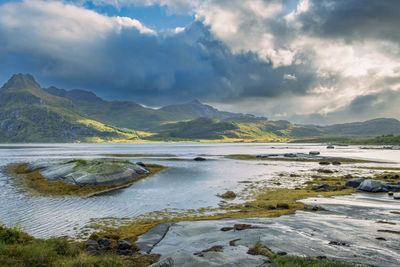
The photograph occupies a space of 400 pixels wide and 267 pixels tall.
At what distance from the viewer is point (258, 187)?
4188cm

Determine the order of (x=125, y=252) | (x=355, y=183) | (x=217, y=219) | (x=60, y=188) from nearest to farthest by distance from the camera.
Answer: (x=125, y=252) < (x=217, y=219) < (x=355, y=183) < (x=60, y=188)

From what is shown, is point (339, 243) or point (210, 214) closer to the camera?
point (339, 243)

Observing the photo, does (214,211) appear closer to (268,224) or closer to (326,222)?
(268,224)

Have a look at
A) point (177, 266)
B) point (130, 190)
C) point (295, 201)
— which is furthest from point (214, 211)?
point (130, 190)

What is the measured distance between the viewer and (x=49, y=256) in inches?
473

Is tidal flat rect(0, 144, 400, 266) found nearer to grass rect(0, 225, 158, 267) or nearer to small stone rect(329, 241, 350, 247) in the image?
small stone rect(329, 241, 350, 247)

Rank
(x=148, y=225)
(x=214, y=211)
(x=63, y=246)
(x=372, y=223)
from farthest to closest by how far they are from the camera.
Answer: (x=214, y=211) < (x=148, y=225) < (x=372, y=223) < (x=63, y=246)

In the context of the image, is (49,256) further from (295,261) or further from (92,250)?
(295,261)

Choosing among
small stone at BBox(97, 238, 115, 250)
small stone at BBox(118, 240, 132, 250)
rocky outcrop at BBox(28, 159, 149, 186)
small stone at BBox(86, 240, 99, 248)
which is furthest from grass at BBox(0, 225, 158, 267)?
rocky outcrop at BBox(28, 159, 149, 186)

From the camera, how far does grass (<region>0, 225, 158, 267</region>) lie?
35.9ft

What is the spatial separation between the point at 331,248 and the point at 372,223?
28.0 feet

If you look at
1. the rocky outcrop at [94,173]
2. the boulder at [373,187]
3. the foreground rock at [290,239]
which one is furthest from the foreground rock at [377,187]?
the rocky outcrop at [94,173]

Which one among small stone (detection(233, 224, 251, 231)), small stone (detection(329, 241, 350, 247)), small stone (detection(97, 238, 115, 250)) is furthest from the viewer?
small stone (detection(233, 224, 251, 231))

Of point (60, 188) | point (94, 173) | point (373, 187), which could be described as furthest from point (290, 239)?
point (94, 173)
